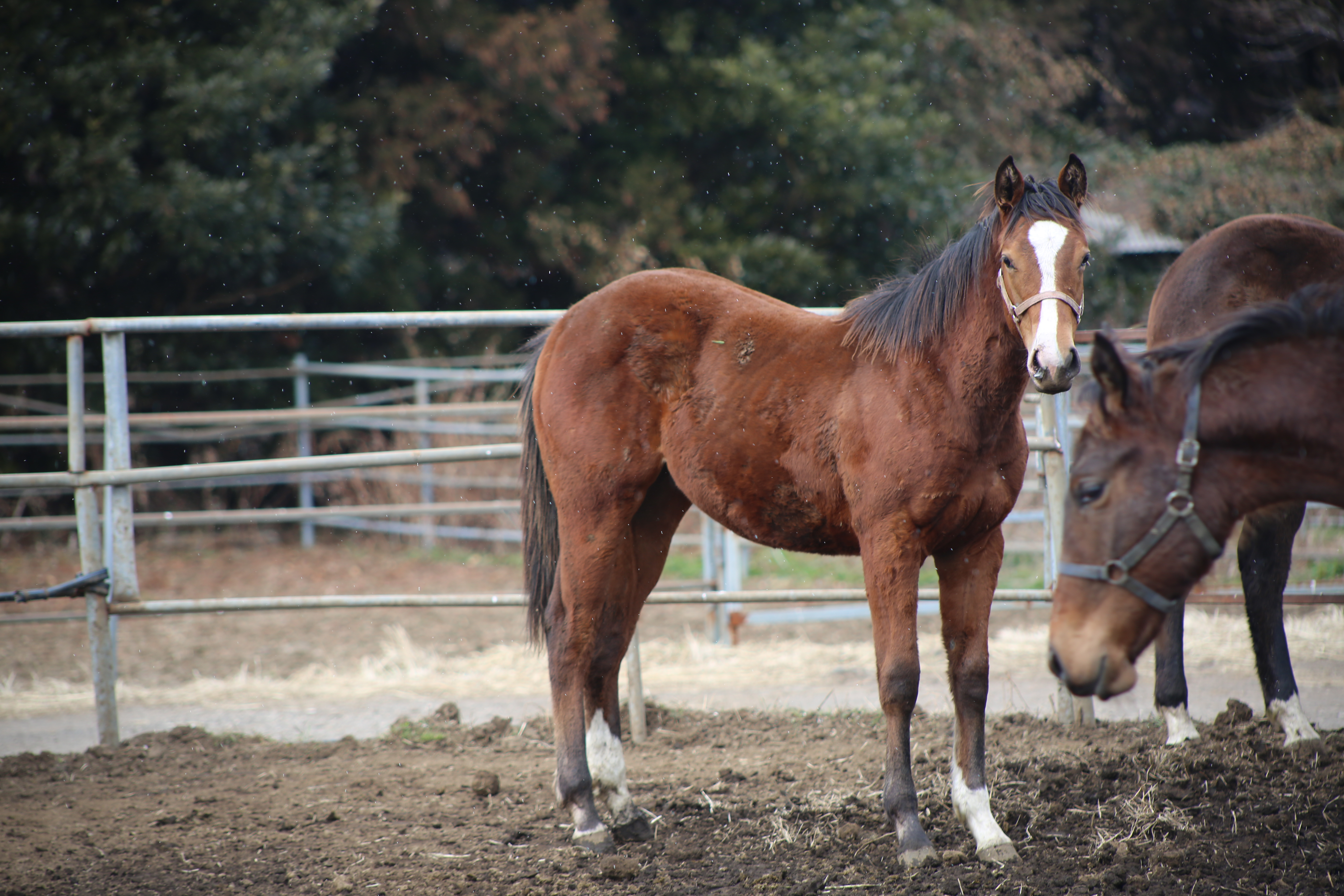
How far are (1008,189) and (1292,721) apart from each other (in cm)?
224

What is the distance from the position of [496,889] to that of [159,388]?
1033cm

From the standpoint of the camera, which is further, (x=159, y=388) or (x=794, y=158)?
(x=794, y=158)

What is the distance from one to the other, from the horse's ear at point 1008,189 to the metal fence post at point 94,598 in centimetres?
371

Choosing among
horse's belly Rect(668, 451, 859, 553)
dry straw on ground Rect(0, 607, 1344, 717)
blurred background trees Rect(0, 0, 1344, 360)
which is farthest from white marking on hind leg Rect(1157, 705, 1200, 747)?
blurred background trees Rect(0, 0, 1344, 360)

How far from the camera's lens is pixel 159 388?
37.1 feet

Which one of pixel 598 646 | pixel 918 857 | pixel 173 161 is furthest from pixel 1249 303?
pixel 173 161

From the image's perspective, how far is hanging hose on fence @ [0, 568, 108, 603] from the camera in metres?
4.06

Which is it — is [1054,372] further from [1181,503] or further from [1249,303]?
[1249,303]

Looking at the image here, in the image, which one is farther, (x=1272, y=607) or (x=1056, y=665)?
(x=1272, y=607)

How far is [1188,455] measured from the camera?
6.33 feet

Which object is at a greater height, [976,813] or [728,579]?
[728,579]

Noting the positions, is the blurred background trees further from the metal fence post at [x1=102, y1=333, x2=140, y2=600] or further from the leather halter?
the leather halter

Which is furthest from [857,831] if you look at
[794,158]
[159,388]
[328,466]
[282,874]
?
[794,158]

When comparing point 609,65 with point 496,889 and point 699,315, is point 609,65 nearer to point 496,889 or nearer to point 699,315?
point 699,315
